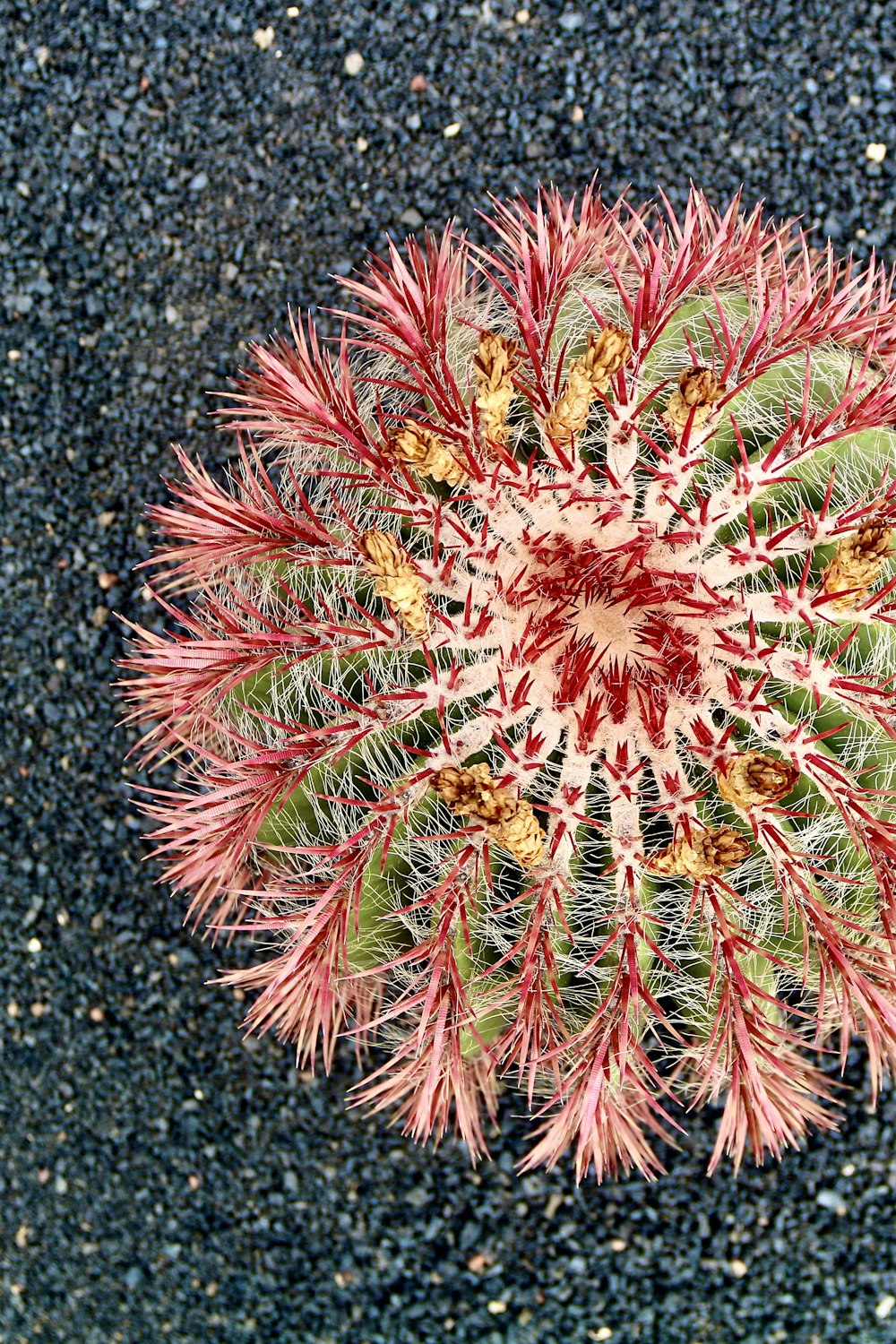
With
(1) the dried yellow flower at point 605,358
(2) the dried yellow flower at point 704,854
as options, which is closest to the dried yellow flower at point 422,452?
(1) the dried yellow flower at point 605,358

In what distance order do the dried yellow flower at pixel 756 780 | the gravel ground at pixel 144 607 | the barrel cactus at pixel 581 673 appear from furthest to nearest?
1. the gravel ground at pixel 144 607
2. the barrel cactus at pixel 581 673
3. the dried yellow flower at pixel 756 780

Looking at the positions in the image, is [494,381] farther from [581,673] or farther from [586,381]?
[581,673]

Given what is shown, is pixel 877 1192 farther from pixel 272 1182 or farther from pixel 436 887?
pixel 436 887

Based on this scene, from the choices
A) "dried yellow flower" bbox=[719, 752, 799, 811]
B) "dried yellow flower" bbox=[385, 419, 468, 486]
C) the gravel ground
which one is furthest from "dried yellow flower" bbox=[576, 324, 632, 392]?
the gravel ground

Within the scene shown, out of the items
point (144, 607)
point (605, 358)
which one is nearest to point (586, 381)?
point (605, 358)

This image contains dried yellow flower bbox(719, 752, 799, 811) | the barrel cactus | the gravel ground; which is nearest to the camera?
dried yellow flower bbox(719, 752, 799, 811)

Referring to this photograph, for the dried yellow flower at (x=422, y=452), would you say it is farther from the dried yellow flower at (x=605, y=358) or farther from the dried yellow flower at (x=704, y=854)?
the dried yellow flower at (x=704, y=854)

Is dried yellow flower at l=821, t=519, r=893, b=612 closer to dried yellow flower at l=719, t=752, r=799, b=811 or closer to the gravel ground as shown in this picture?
dried yellow flower at l=719, t=752, r=799, b=811

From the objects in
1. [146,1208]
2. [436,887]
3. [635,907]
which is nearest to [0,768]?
[146,1208]
